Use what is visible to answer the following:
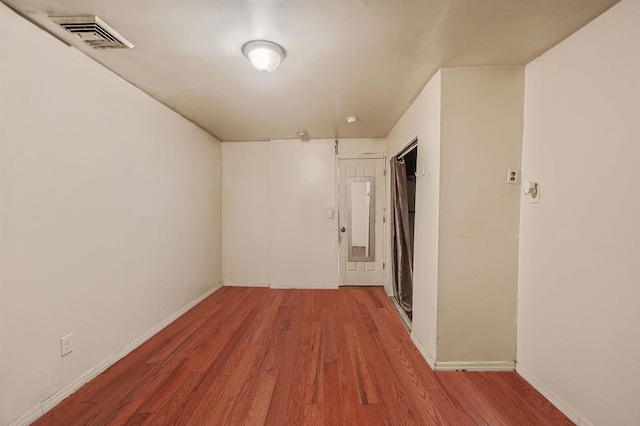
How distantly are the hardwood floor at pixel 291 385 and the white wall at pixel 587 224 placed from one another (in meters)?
0.33

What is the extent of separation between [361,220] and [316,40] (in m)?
2.79

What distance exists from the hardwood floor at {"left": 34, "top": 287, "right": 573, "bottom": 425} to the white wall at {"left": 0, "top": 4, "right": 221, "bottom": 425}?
0.33 meters

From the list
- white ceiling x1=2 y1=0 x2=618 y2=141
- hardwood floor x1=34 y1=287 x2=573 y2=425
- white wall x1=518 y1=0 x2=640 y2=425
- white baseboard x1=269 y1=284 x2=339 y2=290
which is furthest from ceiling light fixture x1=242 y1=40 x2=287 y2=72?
white baseboard x1=269 y1=284 x2=339 y2=290

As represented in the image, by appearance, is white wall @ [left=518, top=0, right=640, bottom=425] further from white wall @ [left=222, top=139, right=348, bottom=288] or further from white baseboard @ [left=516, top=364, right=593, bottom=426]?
white wall @ [left=222, top=139, right=348, bottom=288]

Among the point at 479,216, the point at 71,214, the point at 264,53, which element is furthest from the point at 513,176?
the point at 71,214

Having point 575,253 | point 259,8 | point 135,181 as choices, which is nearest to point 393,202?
point 575,253

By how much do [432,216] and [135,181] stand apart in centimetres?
268

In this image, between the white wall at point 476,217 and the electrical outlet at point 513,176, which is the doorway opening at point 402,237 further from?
the electrical outlet at point 513,176

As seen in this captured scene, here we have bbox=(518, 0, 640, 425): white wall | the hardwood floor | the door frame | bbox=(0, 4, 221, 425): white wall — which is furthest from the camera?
the door frame

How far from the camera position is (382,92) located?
2320 millimetres

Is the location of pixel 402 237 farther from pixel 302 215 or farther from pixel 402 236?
pixel 302 215

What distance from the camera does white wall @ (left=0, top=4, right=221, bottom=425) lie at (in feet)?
4.49

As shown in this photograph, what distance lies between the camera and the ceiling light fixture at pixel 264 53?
1.58 metres

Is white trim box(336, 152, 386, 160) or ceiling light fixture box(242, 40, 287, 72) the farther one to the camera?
white trim box(336, 152, 386, 160)
